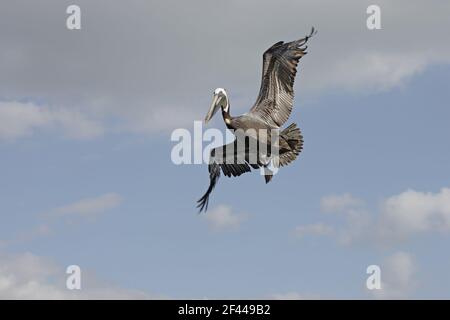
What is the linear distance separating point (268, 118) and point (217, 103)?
64.0 inches

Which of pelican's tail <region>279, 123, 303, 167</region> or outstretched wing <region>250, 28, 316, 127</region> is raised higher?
outstretched wing <region>250, 28, 316, 127</region>

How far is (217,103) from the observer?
20.5 meters

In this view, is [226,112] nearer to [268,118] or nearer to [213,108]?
[213,108]

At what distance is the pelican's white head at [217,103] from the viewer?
20484 mm

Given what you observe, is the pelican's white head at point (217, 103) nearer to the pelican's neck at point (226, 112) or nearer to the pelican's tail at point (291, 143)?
the pelican's neck at point (226, 112)

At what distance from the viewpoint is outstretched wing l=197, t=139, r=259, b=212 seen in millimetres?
21156

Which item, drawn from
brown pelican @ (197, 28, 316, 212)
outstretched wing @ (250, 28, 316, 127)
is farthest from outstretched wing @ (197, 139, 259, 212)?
outstretched wing @ (250, 28, 316, 127)

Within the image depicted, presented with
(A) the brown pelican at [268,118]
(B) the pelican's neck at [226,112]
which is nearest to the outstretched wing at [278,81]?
(A) the brown pelican at [268,118]

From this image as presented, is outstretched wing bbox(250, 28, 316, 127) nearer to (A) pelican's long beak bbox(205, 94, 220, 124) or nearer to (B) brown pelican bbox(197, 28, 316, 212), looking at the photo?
(B) brown pelican bbox(197, 28, 316, 212)
